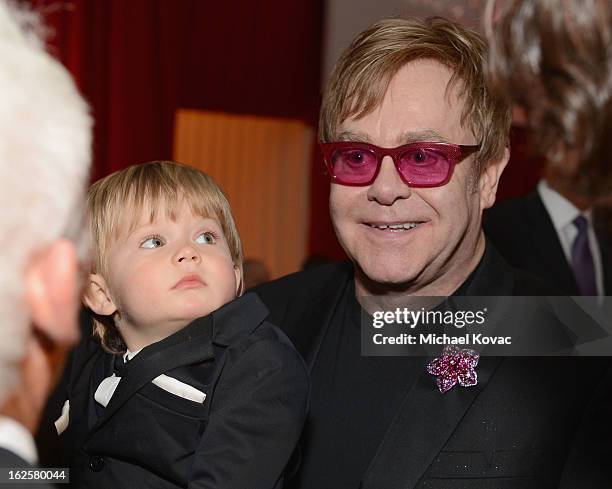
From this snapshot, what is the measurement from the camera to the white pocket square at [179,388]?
2125mm

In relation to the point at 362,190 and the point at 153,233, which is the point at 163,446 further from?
the point at 362,190

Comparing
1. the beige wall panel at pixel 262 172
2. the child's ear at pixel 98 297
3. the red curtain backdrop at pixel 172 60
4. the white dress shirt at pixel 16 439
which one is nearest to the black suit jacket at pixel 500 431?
the child's ear at pixel 98 297

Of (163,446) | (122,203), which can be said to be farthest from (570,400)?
(122,203)

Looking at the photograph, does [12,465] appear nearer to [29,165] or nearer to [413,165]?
[29,165]

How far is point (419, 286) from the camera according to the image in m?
2.55

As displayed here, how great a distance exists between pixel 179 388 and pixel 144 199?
49cm

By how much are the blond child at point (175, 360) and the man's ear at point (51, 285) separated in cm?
88

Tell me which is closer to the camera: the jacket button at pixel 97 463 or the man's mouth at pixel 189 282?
the jacket button at pixel 97 463

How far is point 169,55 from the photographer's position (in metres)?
6.98

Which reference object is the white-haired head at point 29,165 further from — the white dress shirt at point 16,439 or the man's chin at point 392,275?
the man's chin at point 392,275

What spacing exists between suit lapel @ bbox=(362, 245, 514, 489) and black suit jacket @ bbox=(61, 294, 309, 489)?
237mm

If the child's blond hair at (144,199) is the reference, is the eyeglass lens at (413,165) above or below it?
above

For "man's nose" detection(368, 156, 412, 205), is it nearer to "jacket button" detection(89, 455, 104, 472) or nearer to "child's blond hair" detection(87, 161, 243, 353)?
"child's blond hair" detection(87, 161, 243, 353)

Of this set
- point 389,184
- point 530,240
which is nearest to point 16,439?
point 389,184
